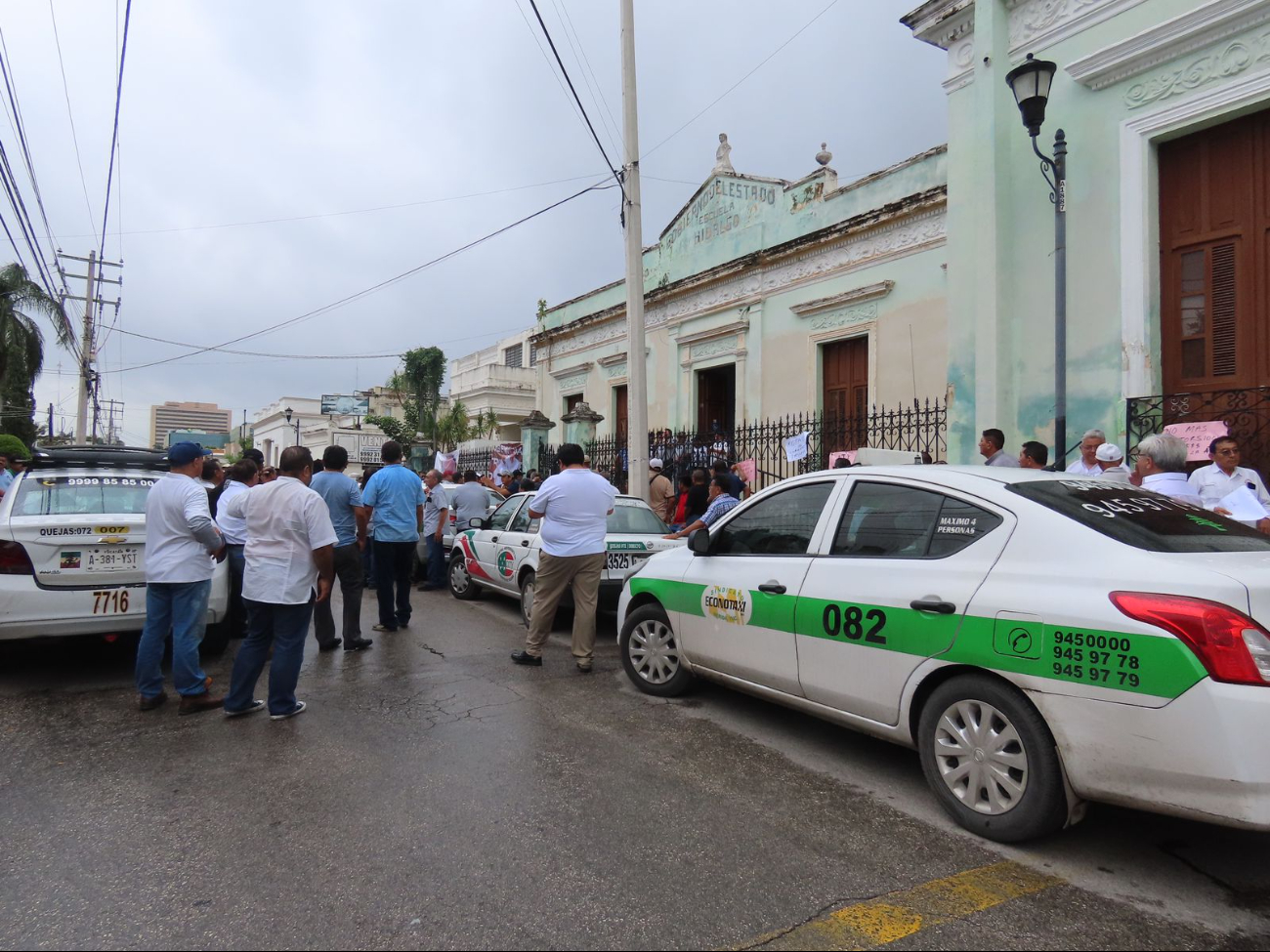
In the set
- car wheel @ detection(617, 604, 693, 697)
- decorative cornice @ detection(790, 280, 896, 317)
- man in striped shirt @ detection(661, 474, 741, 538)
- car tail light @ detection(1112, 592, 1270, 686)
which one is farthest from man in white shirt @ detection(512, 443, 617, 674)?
decorative cornice @ detection(790, 280, 896, 317)

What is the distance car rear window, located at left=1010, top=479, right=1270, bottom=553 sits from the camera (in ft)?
10.7

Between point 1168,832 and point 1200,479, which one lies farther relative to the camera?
point 1200,479

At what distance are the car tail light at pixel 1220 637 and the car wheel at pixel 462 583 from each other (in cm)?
812

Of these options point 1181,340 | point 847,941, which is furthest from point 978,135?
point 847,941

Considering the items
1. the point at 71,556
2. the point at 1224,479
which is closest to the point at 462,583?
the point at 71,556

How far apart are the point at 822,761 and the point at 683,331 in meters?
14.4

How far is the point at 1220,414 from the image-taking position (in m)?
7.62

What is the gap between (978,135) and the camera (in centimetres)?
916

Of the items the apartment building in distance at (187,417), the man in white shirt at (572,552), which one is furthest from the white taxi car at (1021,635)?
the apartment building in distance at (187,417)

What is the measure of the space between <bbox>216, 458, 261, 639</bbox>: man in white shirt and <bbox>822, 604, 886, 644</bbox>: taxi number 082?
4.92 meters

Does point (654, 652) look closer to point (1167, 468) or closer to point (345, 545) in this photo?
point (345, 545)

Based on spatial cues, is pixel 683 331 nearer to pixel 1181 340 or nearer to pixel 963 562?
pixel 1181 340

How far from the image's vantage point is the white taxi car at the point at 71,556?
5.42m

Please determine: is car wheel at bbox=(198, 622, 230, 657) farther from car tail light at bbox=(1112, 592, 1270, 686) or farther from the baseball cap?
car tail light at bbox=(1112, 592, 1270, 686)
